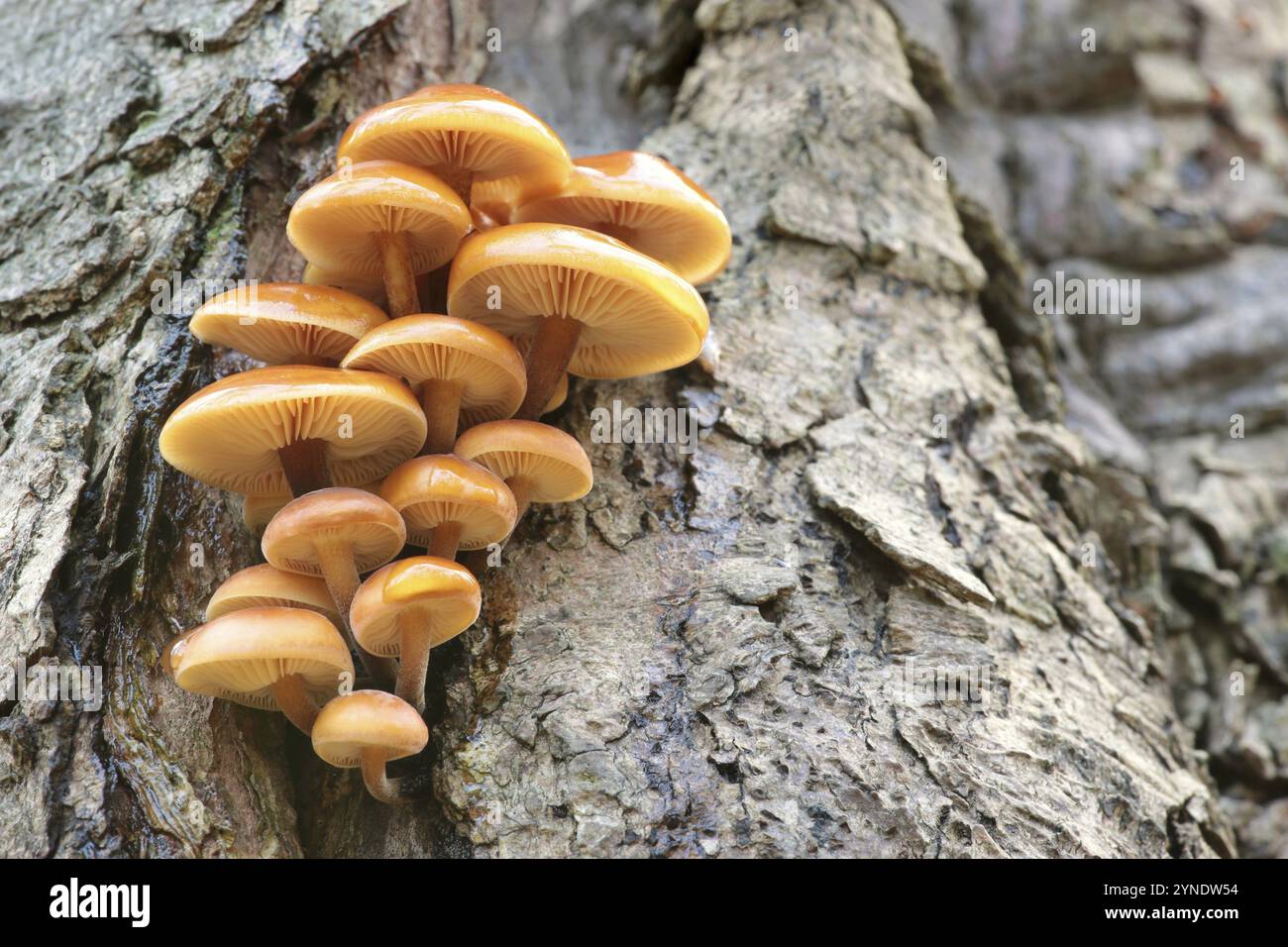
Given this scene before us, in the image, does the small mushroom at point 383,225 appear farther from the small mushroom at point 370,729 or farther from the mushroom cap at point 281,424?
the small mushroom at point 370,729

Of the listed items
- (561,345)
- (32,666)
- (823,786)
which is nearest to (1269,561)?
(823,786)

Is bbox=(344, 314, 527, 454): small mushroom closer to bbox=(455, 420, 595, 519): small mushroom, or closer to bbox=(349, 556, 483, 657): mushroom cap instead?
bbox=(455, 420, 595, 519): small mushroom

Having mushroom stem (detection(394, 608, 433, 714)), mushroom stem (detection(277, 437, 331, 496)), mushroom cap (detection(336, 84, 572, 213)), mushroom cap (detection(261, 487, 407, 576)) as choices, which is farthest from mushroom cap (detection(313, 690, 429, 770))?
mushroom cap (detection(336, 84, 572, 213))

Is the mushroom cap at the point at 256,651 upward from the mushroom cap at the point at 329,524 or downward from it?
downward

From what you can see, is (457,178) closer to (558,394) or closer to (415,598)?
(558,394)

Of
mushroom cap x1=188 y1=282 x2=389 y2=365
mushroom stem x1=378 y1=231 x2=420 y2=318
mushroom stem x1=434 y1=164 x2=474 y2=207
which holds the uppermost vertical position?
mushroom stem x1=434 y1=164 x2=474 y2=207

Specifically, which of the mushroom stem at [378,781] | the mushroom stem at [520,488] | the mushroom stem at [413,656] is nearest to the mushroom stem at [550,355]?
the mushroom stem at [520,488]

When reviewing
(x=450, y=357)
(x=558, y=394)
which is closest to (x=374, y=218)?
(x=450, y=357)

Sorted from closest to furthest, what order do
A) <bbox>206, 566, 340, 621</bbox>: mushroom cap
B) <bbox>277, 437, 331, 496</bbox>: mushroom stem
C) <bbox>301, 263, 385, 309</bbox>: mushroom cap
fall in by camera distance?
<bbox>206, 566, 340, 621</bbox>: mushroom cap, <bbox>277, 437, 331, 496</bbox>: mushroom stem, <bbox>301, 263, 385, 309</bbox>: mushroom cap
